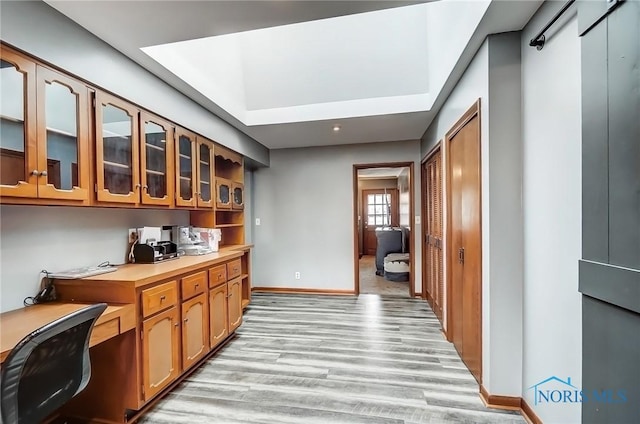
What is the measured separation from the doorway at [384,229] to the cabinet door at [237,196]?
68.2 inches

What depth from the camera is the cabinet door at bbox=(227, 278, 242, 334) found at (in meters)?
2.92

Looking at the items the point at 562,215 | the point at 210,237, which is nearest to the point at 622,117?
the point at 562,215

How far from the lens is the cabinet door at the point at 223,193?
3.33 meters

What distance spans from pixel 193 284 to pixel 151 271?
401mm

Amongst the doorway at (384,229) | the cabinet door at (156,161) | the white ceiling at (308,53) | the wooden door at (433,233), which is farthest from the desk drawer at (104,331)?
the doorway at (384,229)

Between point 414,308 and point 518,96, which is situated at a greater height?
point 518,96

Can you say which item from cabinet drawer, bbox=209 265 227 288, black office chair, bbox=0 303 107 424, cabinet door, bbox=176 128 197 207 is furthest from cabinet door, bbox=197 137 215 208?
black office chair, bbox=0 303 107 424

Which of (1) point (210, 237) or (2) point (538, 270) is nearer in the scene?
(2) point (538, 270)

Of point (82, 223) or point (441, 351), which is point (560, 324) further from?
point (82, 223)

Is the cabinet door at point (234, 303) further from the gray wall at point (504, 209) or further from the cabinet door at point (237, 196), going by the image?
the gray wall at point (504, 209)

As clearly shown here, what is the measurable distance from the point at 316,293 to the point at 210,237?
2183 mm

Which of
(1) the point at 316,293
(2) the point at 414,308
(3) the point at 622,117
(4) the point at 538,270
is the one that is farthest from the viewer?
(1) the point at 316,293

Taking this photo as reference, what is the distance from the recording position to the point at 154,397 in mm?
1988

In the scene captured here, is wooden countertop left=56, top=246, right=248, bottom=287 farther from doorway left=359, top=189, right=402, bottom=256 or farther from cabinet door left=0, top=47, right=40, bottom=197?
doorway left=359, top=189, right=402, bottom=256
